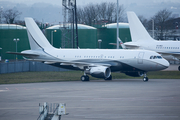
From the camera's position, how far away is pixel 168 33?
108 m

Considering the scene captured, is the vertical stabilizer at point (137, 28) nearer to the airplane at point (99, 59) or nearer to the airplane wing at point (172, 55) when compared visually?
the airplane wing at point (172, 55)

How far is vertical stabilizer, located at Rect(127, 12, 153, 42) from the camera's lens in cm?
5066

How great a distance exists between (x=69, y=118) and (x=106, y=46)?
71094 millimetres

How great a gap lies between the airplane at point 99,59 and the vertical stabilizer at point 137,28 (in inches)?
629

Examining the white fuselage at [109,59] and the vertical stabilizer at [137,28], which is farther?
the vertical stabilizer at [137,28]

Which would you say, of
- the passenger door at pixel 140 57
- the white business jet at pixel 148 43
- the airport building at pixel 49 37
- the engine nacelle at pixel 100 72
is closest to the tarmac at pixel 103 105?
the passenger door at pixel 140 57

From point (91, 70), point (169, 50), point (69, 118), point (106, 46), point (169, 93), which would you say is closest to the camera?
point (69, 118)

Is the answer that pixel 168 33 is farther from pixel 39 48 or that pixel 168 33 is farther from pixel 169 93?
pixel 169 93

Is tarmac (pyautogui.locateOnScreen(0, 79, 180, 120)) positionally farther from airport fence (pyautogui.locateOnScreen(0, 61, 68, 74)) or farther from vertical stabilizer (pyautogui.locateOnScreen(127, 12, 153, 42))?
vertical stabilizer (pyautogui.locateOnScreen(127, 12, 153, 42))

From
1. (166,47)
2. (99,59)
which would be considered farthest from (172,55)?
(99,59)

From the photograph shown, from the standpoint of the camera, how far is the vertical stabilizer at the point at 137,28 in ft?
166

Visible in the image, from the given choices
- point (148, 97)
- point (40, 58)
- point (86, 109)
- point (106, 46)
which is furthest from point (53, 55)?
point (106, 46)

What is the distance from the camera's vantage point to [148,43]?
50.5m

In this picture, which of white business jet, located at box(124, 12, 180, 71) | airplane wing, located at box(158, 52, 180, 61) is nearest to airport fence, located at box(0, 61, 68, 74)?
white business jet, located at box(124, 12, 180, 71)
